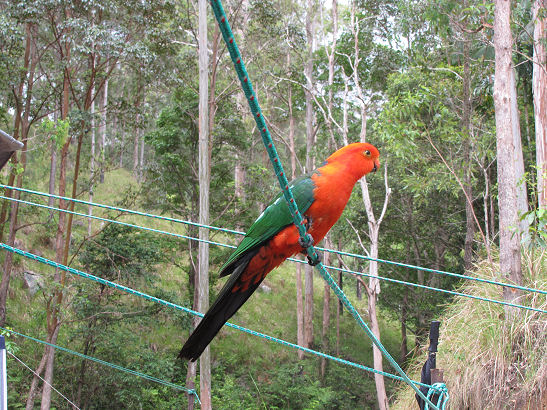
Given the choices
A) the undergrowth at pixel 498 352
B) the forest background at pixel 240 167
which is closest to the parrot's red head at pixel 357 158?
the forest background at pixel 240 167

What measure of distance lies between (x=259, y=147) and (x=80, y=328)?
384 inches

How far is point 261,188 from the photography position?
39.3 ft

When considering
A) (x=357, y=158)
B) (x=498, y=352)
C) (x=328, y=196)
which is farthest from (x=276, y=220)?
(x=498, y=352)

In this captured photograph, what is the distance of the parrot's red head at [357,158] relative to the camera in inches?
95.2

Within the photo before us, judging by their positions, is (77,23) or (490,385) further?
(77,23)

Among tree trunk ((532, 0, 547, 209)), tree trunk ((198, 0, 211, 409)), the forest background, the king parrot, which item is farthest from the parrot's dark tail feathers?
tree trunk ((198, 0, 211, 409))

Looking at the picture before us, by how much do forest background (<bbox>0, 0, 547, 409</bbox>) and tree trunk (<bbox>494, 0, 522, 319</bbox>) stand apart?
0.02 metres

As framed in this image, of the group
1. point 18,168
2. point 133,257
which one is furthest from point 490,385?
point 133,257

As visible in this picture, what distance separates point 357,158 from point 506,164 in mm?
3884

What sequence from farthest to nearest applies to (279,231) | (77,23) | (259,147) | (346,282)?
1. (346,282)
2. (259,147)
3. (77,23)
4. (279,231)

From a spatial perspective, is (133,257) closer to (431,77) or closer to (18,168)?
(18,168)

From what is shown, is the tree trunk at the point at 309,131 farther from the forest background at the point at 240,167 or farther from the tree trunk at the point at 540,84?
the tree trunk at the point at 540,84

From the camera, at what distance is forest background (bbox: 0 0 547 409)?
8.11 meters

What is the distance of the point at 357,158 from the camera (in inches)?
96.2
